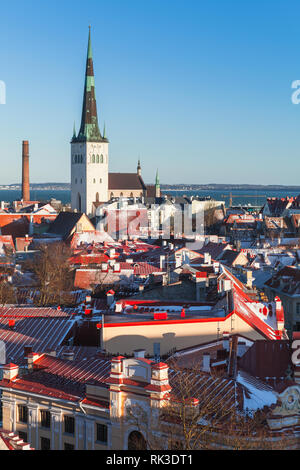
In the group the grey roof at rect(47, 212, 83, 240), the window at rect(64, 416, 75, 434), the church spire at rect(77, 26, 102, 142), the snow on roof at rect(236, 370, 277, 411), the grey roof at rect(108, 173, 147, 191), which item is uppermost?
the church spire at rect(77, 26, 102, 142)

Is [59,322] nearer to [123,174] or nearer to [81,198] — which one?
[81,198]

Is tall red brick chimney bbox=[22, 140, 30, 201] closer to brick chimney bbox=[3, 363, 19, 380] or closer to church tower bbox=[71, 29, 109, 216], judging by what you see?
church tower bbox=[71, 29, 109, 216]

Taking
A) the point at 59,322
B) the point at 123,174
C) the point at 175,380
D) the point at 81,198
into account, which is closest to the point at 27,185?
the point at 81,198

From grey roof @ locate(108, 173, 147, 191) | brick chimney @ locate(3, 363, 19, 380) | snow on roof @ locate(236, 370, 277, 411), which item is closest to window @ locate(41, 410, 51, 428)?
brick chimney @ locate(3, 363, 19, 380)

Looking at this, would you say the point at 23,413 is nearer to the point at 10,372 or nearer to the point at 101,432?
the point at 10,372

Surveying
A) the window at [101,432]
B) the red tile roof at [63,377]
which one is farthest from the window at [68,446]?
the red tile roof at [63,377]

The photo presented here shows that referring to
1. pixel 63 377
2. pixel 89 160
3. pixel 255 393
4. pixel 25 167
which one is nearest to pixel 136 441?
pixel 255 393
